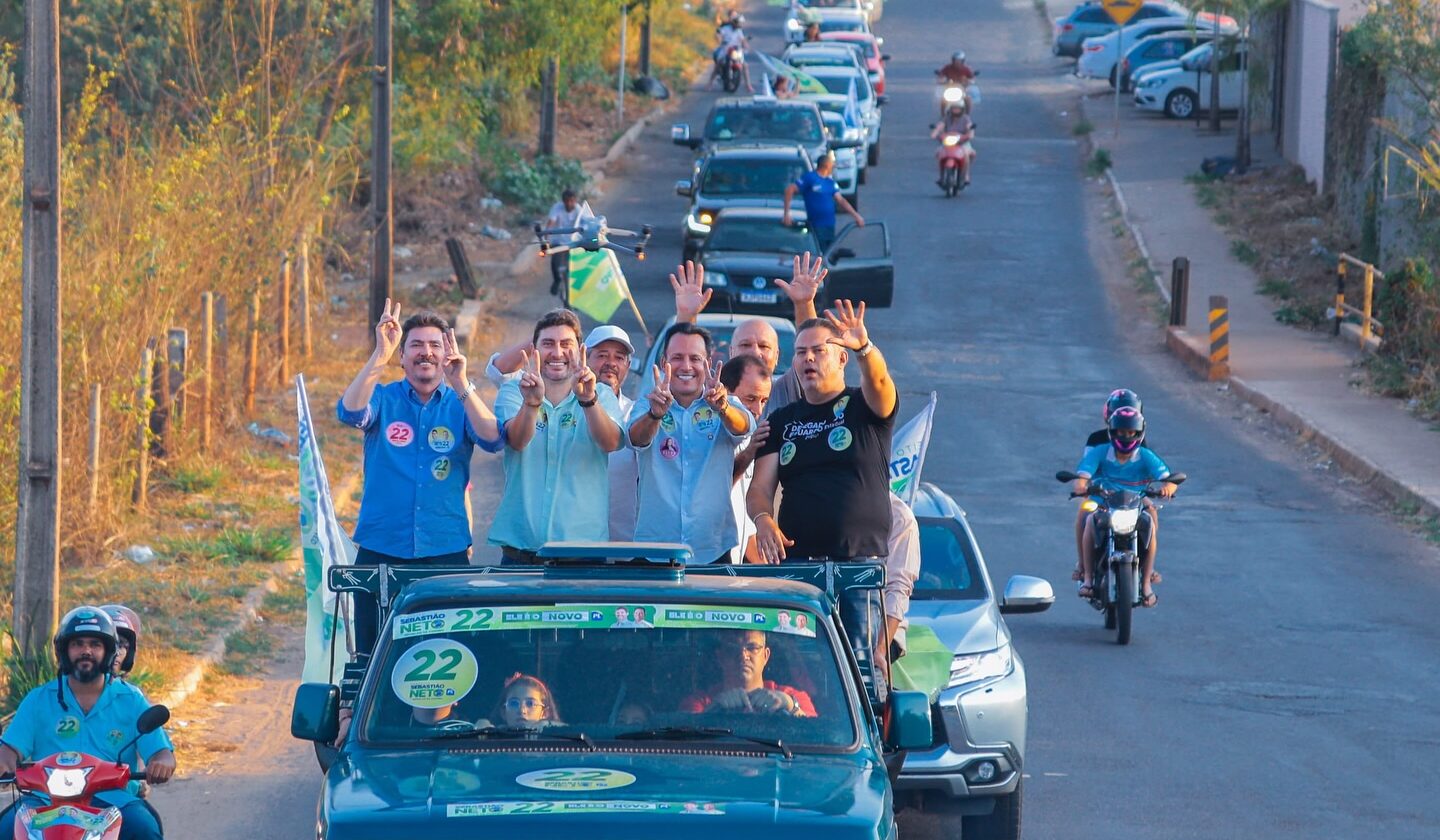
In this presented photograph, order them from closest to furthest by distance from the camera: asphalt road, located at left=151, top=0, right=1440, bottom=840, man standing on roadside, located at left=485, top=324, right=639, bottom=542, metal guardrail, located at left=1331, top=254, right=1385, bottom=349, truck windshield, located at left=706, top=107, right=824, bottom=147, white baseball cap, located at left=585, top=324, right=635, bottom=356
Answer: man standing on roadside, located at left=485, top=324, right=639, bottom=542 → white baseball cap, located at left=585, top=324, right=635, bottom=356 → asphalt road, located at left=151, top=0, right=1440, bottom=840 → metal guardrail, located at left=1331, top=254, right=1385, bottom=349 → truck windshield, located at left=706, top=107, right=824, bottom=147

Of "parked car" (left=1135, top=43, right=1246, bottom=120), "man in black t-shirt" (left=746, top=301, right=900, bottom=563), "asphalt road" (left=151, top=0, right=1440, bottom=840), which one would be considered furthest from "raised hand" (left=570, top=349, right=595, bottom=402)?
"parked car" (left=1135, top=43, right=1246, bottom=120)

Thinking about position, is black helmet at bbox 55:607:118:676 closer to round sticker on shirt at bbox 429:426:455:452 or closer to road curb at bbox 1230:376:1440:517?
round sticker on shirt at bbox 429:426:455:452

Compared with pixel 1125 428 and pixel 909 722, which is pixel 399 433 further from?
Result: pixel 1125 428

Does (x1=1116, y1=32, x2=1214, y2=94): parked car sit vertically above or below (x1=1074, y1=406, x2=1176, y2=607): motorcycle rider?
above

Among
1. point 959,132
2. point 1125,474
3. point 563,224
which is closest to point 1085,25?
point 959,132

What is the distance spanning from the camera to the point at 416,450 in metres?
7.80

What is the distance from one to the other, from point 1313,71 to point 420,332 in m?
29.6

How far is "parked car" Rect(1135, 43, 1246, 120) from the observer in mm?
42188

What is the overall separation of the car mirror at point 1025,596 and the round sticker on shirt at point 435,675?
4.24 metres

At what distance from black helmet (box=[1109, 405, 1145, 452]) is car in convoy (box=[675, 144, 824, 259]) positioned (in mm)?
13860

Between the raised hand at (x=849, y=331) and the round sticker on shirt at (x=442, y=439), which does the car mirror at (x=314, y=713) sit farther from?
the raised hand at (x=849, y=331)

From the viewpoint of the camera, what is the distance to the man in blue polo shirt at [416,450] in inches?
305

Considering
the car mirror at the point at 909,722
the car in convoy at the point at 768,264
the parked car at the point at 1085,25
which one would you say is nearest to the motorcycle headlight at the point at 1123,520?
the car mirror at the point at 909,722

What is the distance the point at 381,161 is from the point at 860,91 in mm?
19219
